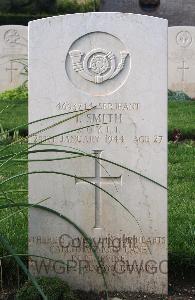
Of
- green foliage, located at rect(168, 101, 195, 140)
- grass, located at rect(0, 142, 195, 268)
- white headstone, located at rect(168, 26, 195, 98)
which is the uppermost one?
white headstone, located at rect(168, 26, 195, 98)

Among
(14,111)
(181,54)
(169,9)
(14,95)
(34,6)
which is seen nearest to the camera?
(14,111)

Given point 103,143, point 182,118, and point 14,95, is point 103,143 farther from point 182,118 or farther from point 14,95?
point 14,95

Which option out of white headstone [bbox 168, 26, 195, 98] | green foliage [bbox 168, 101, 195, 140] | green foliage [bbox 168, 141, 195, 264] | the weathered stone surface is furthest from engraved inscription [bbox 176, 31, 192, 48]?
the weathered stone surface

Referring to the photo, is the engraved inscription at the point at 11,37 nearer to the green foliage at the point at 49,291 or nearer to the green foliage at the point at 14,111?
the green foliage at the point at 14,111

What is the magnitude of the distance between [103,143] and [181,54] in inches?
349

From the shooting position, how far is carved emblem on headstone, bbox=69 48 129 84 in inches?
133

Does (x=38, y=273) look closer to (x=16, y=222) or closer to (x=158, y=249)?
(x=158, y=249)

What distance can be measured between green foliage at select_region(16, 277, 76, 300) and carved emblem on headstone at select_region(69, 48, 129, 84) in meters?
0.93

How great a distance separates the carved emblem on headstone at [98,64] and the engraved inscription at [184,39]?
29.0ft

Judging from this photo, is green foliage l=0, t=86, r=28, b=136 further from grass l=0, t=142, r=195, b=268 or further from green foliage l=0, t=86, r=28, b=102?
grass l=0, t=142, r=195, b=268

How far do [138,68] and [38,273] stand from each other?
1033 mm

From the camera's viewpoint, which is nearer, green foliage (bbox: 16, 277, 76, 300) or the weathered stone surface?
green foliage (bbox: 16, 277, 76, 300)

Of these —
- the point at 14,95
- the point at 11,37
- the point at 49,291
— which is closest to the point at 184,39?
the point at 11,37

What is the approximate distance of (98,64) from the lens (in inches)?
133
